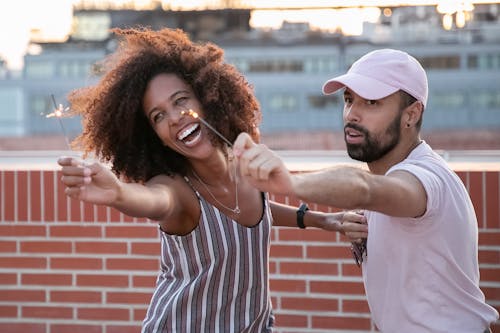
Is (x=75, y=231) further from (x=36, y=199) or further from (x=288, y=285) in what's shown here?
(x=288, y=285)

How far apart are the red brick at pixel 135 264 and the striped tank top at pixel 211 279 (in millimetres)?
1328

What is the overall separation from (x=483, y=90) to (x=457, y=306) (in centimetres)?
3514

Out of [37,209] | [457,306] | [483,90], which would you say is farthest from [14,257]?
[483,90]

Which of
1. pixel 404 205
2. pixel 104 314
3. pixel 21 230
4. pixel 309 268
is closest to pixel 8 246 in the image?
pixel 21 230

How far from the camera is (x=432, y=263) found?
2926 millimetres

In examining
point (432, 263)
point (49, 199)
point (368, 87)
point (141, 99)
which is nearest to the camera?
point (432, 263)

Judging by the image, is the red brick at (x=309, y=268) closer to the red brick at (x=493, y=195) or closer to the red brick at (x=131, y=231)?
the red brick at (x=131, y=231)

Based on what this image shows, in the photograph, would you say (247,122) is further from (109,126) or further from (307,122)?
(307,122)

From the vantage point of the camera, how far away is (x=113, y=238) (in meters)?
4.80

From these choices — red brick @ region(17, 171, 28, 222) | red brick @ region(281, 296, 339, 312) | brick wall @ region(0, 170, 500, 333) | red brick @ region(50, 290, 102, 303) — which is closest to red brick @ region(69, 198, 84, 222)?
brick wall @ region(0, 170, 500, 333)

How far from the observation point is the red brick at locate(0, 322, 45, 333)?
488 cm

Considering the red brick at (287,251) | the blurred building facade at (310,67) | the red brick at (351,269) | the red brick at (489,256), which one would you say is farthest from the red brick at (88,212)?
the blurred building facade at (310,67)

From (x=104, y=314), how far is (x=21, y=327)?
438 millimetres

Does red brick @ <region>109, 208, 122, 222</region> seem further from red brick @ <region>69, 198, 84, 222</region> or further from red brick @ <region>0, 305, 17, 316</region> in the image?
red brick @ <region>0, 305, 17, 316</region>
